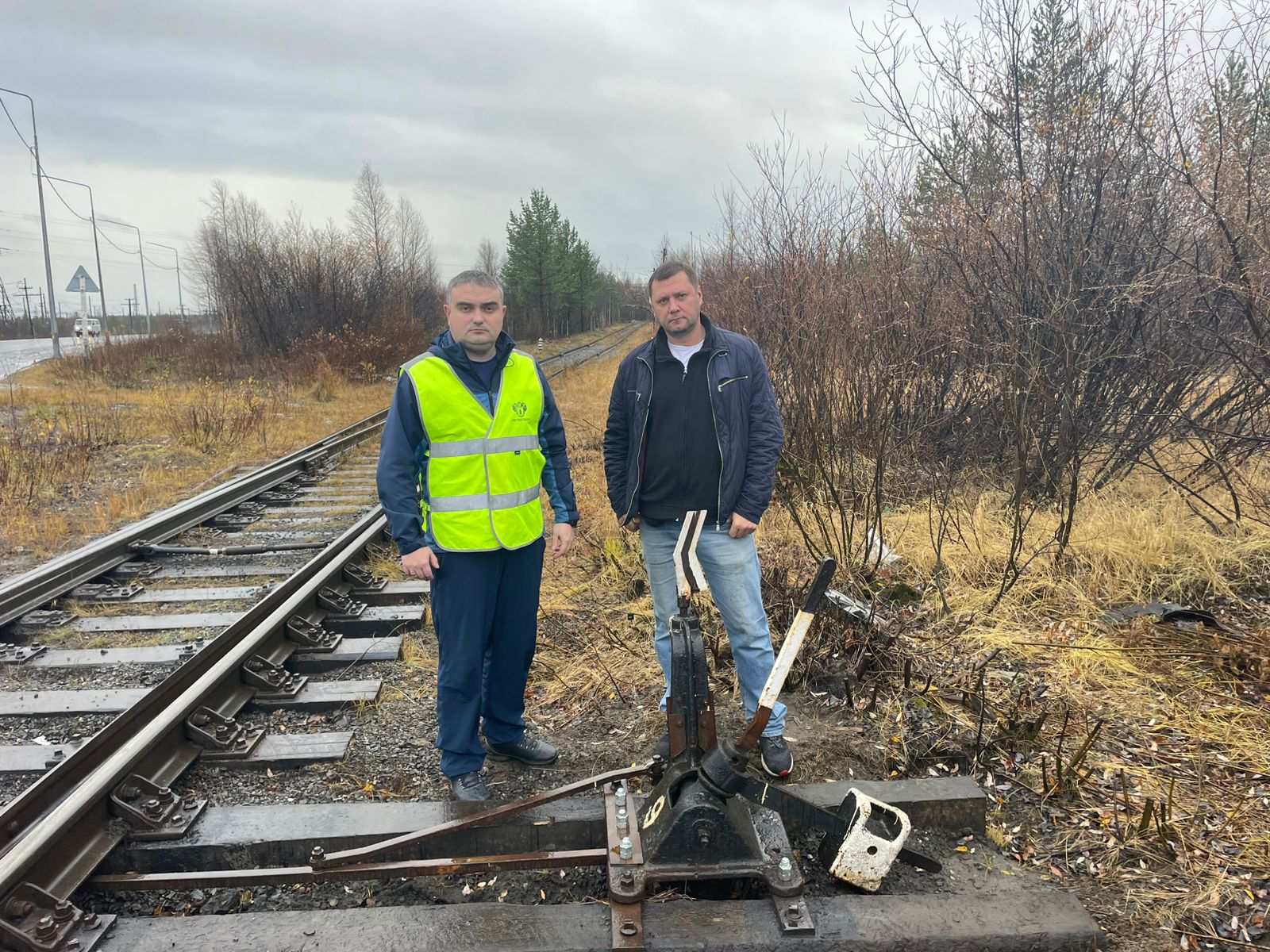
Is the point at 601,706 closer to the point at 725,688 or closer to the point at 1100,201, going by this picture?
the point at 725,688

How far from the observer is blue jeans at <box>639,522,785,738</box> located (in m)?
3.40

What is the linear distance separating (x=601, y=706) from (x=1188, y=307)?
18.6ft

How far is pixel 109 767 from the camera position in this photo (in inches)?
120

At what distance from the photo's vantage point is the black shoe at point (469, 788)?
10.5 feet

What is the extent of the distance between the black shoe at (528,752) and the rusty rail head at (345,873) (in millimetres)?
785

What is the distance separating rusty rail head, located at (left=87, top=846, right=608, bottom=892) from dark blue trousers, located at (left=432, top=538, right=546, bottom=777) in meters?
0.56

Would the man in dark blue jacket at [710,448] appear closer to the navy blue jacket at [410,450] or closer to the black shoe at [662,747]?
the black shoe at [662,747]

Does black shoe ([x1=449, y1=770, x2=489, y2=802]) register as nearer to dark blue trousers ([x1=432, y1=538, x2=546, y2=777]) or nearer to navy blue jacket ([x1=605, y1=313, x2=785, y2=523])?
dark blue trousers ([x1=432, y1=538, x2=546, y2=777])


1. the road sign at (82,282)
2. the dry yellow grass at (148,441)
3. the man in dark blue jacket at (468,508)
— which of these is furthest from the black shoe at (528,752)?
the road sign at (82,282)

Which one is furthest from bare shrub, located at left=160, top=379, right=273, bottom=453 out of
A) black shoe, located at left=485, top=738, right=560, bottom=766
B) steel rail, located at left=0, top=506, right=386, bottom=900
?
black shoe, located at left=485, top=738, right=560, bottom=766

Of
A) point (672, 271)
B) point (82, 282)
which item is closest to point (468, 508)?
point (672, 271)

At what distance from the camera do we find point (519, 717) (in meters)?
3.54

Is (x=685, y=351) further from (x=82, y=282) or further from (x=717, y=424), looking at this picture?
(x=82, y=282)

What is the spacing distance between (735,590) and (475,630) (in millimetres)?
1099
